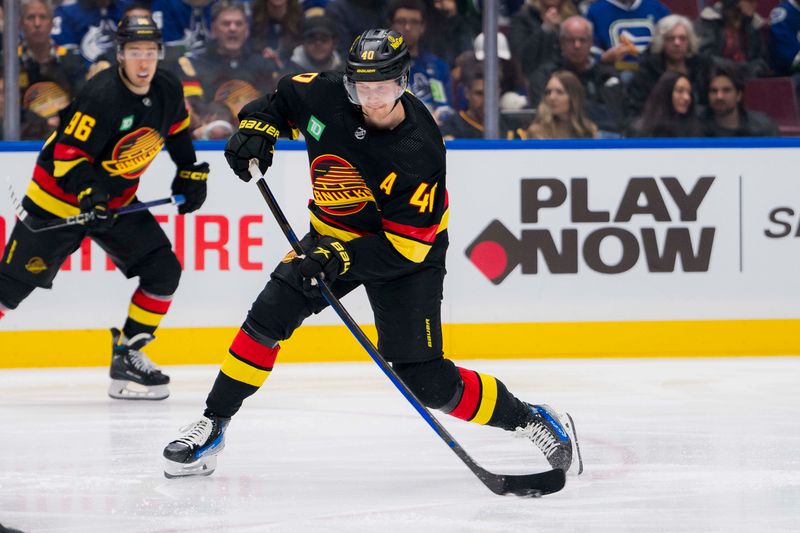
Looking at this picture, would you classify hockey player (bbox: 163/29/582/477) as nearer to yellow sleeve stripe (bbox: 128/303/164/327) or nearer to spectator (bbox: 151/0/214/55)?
yellow sleeve stripe (bbox: 128/303/164/327)

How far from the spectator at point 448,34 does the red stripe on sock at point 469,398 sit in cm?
234

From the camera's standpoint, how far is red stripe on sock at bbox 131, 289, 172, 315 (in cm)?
405

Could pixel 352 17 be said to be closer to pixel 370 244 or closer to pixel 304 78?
pixel 304 78

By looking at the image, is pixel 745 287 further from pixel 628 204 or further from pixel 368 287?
pixel 368 287

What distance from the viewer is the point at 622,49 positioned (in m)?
5.03

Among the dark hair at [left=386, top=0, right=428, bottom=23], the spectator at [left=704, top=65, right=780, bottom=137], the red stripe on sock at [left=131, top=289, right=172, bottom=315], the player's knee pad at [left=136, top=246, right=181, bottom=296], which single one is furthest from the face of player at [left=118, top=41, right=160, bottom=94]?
the spectator at [left=704, top=65, right=780, bottom=137]

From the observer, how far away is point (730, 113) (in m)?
5.02

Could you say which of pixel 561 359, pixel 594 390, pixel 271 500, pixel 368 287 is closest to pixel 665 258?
pixel 561 359

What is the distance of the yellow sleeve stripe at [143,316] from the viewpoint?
160 inches

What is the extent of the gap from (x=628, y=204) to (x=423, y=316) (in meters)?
2.25

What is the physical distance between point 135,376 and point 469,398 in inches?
63.4

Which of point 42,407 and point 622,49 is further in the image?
point 622,49

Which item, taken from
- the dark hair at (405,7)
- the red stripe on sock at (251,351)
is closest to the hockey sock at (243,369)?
the red stripe on sock at (251,351)

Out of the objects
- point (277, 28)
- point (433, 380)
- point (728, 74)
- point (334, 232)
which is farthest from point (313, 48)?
point (433, 380)
